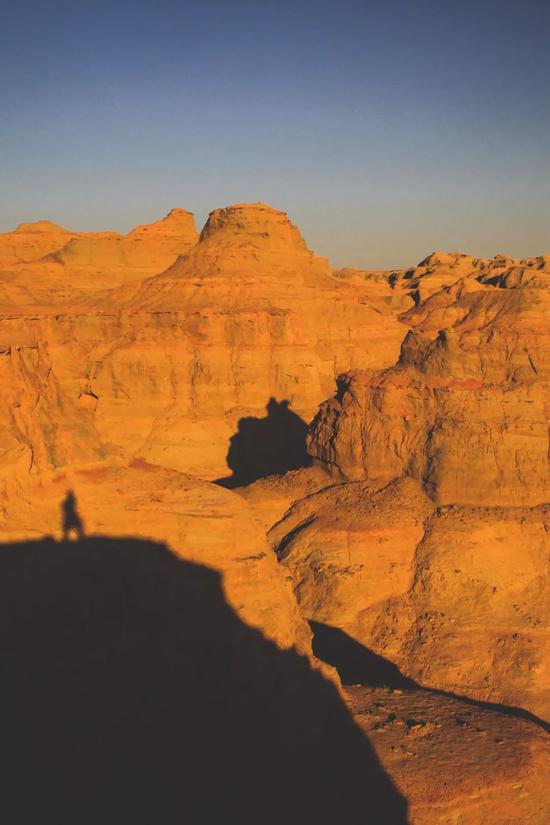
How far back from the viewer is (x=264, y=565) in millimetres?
11516

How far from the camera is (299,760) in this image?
11164mm

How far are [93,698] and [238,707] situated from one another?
7.62ft

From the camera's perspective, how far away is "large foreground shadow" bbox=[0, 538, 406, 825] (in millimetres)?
9086

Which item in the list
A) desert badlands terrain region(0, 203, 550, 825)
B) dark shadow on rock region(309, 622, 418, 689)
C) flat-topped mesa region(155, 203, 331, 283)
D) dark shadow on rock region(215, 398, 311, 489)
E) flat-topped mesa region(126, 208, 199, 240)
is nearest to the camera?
desert badlands terrain region(0, 203, 550, 825)

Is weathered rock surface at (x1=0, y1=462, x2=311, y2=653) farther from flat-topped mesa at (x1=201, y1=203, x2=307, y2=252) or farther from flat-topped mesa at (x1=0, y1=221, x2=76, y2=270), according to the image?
flat-topped mesa at (x1=0, y1=221, x2=76, y2=270)

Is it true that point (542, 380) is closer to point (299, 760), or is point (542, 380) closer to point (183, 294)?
point (299, 760)

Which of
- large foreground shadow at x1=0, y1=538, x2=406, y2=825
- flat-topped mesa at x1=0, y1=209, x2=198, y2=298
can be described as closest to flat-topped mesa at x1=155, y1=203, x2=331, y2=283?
flat-topped mesa at x1=0, y1=209, x2=198, y2=298

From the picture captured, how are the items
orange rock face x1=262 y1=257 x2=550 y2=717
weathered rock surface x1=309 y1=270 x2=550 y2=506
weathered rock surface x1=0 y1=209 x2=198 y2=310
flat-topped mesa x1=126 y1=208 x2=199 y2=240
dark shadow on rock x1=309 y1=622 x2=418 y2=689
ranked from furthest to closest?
flat-topped mesa x1=126 y1=208 x2=199 y2=240, weathered rock surface x1=0 y1=209 x2=198 y2=310, weathered rock surface x1=309 y1=270 x2=550 y2=506, orange rock face x1=262 y1=257 x2=550 y2=717, dark shadow on rock x1=309 y1=622 x2=418 y2=689

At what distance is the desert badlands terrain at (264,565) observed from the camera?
9711mm

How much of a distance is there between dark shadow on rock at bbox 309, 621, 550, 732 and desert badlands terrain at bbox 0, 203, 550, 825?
0.21ft

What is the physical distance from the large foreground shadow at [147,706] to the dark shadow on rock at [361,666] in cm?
518

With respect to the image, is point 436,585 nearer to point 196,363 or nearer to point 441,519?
point 441,519

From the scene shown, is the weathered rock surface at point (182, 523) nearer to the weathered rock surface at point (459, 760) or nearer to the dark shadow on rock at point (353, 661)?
the weathered rock surface at point (459, 760)

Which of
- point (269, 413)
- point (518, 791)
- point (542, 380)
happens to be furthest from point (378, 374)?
point (518, 791)
